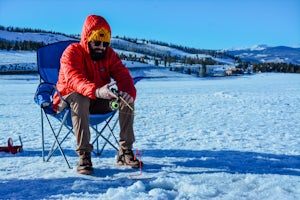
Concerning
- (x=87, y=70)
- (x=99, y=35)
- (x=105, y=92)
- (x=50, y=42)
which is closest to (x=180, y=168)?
(x=105, y=92)

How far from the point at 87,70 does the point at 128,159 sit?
808 millimetres

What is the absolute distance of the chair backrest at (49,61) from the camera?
3.51 metres

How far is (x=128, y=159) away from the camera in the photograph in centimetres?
288

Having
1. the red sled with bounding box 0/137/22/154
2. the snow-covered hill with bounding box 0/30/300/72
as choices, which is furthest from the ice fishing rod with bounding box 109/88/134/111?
the snow-covered hill with bounding box 0/30/300/72

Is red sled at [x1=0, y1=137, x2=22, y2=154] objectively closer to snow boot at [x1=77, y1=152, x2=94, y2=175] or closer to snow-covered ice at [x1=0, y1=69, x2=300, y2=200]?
snow-covered ice at [x1=0, y1=69, x2=300, y2=200]

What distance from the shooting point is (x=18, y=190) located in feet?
7.55

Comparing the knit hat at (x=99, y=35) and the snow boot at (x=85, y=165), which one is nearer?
the snow boot at (x=85, y=165)

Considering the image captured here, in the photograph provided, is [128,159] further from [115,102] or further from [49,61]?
[49,61]

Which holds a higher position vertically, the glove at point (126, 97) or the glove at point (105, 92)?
the glove at point (105, 92)

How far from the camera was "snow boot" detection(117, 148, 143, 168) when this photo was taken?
2.83 metres

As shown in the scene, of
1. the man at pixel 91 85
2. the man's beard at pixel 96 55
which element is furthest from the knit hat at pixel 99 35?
the man's beard at pixel 96 55

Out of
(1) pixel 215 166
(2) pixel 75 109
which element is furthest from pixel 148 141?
(2) pixel 75 109

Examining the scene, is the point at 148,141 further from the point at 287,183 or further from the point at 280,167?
the point at 287,183

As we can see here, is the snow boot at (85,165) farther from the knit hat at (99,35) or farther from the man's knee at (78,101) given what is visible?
the knit hat at (99,35)
